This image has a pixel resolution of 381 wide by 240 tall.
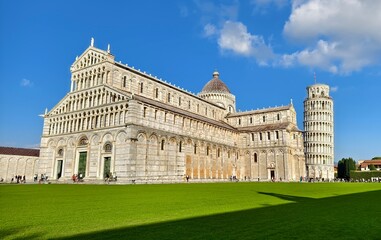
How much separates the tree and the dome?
141 ft

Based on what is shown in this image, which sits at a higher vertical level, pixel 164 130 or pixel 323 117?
pixel 323 117

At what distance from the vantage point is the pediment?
153ft

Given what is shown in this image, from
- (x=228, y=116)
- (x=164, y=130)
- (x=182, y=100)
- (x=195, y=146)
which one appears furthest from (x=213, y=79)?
(x=164, y=130)

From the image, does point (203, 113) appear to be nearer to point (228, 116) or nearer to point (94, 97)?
point (228, 116)

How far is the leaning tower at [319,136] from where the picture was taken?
301ft

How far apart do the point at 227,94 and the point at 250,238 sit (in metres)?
74.1

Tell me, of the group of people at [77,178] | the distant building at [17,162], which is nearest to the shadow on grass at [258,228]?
the group of people at [77,178]

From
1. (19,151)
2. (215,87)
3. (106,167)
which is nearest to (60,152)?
(106,167)

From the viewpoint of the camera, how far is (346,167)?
9012 centimetres

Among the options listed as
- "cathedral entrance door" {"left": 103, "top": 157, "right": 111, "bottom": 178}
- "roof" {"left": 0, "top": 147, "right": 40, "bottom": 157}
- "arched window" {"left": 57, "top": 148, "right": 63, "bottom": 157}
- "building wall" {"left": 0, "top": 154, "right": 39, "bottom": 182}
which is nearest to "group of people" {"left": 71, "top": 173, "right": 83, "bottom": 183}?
"cathedral entrance door" {"left": 103, "top": 157, "right": 111, "bottom": 178}

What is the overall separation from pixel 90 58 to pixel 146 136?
17369mm

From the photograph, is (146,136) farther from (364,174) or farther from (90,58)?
(364,174)

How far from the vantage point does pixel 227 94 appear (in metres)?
79.7

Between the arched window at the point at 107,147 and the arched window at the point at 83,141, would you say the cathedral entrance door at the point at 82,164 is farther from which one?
the arched window at the point at 107,147
